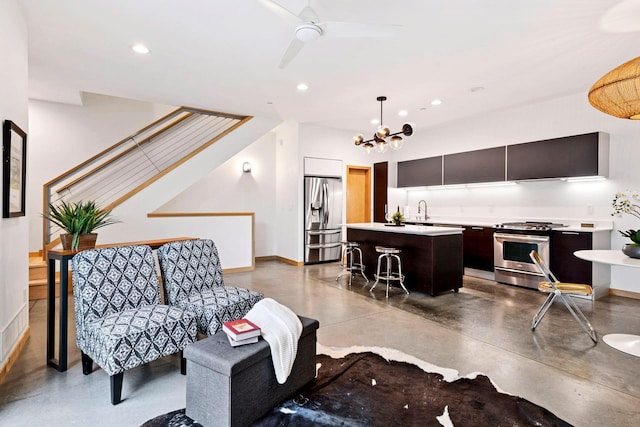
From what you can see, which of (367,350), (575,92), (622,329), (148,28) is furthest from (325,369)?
(575,92)

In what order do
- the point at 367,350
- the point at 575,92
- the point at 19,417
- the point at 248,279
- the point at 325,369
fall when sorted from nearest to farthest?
the point at 19,417
the point at 325,369
the point at 367,350
the point at 575,92
the point at 248,279

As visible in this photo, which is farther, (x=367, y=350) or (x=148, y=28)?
(x=148, y=28)

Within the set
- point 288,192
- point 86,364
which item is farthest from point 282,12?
point 288,192

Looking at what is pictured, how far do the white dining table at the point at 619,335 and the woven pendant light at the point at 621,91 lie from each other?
1153 mm

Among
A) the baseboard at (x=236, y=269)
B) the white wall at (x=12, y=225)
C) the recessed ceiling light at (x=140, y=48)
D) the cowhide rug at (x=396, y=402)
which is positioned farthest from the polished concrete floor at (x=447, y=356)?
the recessed ceiling light at (x=140, y=48)

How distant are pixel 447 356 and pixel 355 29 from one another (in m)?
2.66

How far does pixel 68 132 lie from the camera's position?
587 cm

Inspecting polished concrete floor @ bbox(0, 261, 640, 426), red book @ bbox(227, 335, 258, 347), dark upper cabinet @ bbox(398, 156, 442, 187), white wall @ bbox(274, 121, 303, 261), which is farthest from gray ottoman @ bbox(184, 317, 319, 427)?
dark upper cabinet @ bbox(398, 156, 442, 187)

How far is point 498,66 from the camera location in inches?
156

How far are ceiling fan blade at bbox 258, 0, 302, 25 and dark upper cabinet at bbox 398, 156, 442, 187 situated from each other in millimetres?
4890

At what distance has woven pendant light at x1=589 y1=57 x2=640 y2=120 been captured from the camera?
217 cm

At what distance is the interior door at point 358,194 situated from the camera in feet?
25.5

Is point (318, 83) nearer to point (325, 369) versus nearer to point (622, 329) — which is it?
point (325, 369)

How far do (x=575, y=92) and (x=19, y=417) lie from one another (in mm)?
6800
